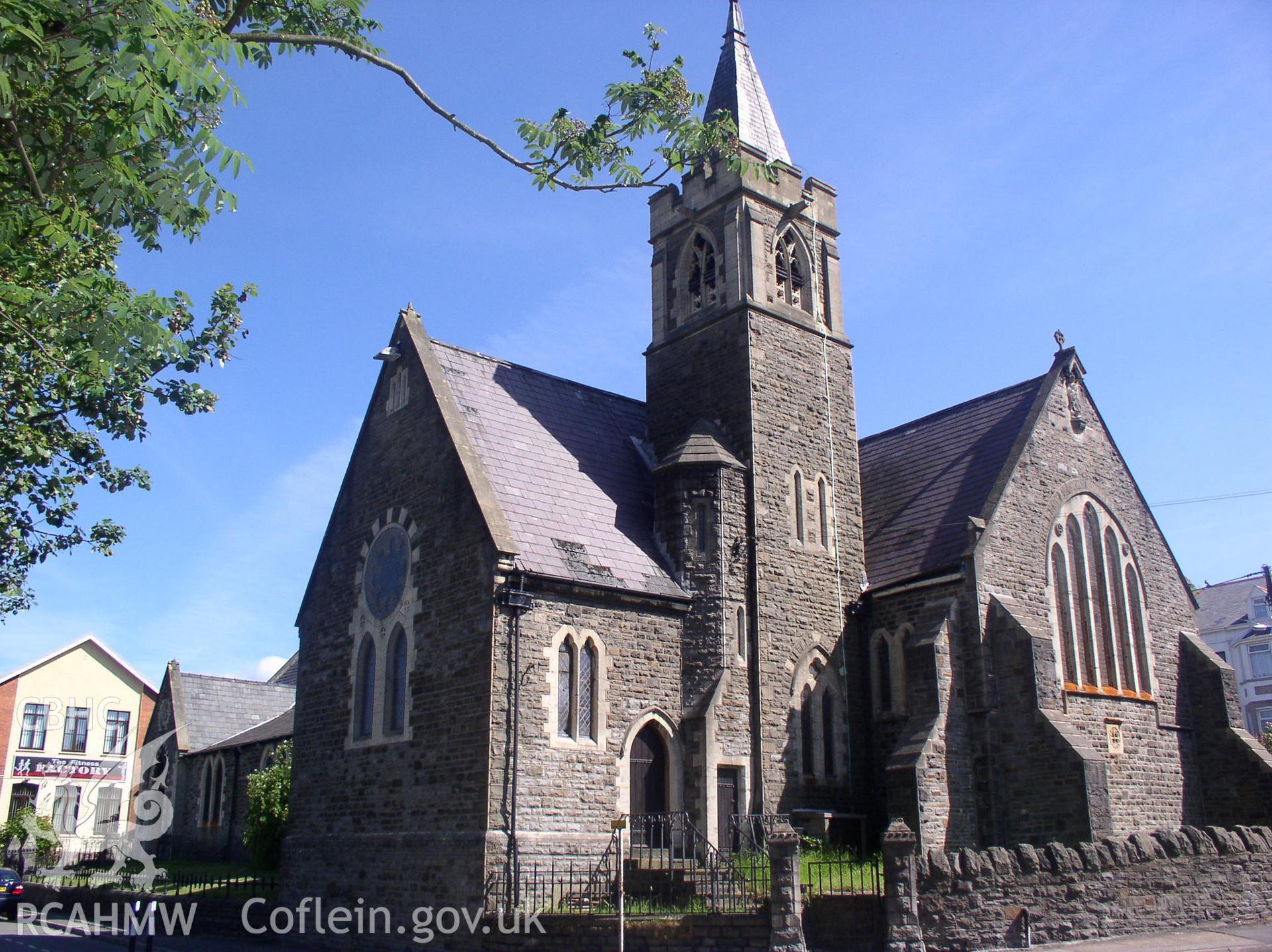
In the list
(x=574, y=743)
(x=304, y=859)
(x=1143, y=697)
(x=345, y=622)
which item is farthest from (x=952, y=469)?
(x=304, y=859)

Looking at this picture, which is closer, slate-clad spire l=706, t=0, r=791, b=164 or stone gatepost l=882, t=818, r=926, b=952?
stone gatepost l=882, t=818, r=926, b=952

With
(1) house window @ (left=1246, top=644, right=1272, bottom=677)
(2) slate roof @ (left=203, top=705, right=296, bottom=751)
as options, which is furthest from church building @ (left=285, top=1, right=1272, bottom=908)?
(1) house window @ (left=1246, top=644, right=1272, bottom=677)

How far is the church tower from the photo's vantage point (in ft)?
65.6

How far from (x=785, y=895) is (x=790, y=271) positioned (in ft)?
47.8

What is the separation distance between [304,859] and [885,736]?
38.4 ft

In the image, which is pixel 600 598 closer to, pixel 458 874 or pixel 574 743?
pixel 574 743

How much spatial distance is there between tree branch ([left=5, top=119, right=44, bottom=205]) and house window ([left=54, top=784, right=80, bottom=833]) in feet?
141

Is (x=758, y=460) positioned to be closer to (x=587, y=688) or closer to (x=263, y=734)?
(x=587, y=688)

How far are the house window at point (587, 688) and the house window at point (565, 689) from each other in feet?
0.52

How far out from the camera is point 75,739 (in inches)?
1778

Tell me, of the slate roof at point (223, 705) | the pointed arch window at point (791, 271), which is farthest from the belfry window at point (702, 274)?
the slate roof at point (223, 705)

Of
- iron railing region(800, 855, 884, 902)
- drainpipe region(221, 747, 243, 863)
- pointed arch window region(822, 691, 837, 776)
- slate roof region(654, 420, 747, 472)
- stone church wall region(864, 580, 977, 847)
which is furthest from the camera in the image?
drainpipe region(221, 747, 243, 863)

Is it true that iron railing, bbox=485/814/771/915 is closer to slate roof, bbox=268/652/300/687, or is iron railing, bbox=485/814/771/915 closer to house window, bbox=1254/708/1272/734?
slate roof, bbox=268/652/300/687

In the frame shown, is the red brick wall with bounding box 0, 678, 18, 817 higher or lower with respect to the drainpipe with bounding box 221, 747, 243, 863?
higher
